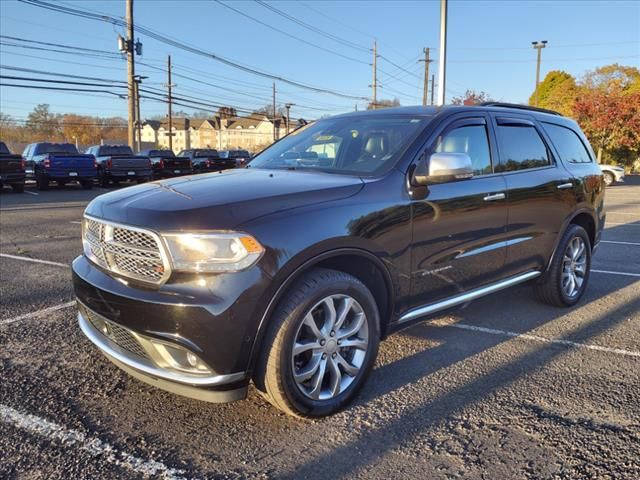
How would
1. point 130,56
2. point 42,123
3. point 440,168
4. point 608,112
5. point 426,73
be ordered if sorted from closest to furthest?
point 440,168 < point 130,56 < point 608,112 < point 426,73 < point 42,123

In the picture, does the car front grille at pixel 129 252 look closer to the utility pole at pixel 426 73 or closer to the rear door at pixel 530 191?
the rear door at pixel 530 191

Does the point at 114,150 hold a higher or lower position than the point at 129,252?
higher

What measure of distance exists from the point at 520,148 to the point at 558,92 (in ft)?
115

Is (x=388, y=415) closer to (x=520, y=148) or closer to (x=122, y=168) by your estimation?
(x=520, y=148)

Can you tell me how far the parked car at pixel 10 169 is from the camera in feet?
55.3

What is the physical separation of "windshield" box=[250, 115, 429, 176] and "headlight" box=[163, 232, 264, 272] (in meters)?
1.18

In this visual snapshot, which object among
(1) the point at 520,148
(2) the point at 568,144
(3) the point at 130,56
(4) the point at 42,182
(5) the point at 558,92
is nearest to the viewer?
(1) the point at 520,148

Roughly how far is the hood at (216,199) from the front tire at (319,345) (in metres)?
0.45

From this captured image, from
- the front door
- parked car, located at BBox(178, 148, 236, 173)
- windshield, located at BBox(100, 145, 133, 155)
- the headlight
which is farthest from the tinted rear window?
parked car, located at BBox(178, 148, 236, 173)

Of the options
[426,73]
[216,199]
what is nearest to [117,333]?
[216,199]

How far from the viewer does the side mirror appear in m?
3.25

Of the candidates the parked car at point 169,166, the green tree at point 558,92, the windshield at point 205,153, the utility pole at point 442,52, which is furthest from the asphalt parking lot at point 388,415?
the green tree at point 558,92

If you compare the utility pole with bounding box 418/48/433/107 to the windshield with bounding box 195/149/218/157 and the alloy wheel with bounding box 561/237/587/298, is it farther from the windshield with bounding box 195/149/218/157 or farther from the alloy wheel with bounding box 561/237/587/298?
the alloy wheel with bounding box 561/237/587/298

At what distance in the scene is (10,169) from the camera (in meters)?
17.0
